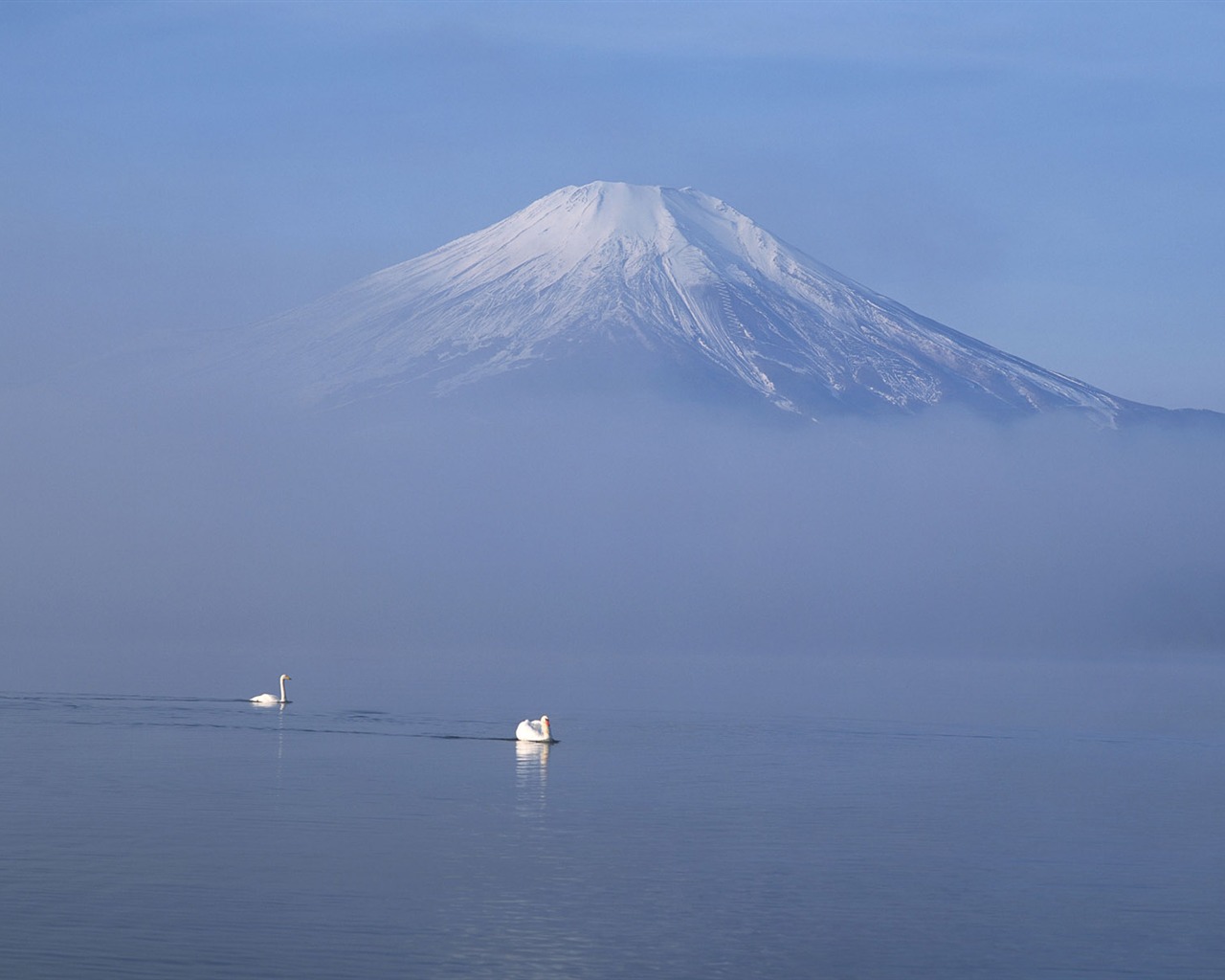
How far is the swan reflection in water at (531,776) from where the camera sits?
83.1ft

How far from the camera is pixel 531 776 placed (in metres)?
29.1

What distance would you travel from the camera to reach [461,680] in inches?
2306

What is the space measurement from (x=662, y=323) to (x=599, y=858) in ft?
429

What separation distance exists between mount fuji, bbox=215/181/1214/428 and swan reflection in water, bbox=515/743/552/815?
114 metres

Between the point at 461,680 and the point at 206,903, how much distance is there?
41.2m

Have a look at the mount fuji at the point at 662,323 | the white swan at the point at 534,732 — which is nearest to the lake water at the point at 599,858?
the white swan at the point at 534,732

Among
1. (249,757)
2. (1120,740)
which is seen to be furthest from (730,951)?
(1120,740)

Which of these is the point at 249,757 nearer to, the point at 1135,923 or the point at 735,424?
the point at 1135,923

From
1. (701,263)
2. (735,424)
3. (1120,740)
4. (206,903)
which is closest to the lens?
(206,903)

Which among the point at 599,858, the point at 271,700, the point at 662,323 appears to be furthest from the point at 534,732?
the point at 662,323

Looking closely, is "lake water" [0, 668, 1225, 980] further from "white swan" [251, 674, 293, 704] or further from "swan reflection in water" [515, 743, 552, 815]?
"white swan" [251, 674, 293, 704]

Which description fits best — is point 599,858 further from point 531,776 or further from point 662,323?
point 662,323

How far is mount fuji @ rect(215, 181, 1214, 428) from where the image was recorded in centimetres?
14838

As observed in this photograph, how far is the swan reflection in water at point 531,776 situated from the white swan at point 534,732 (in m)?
0.16
